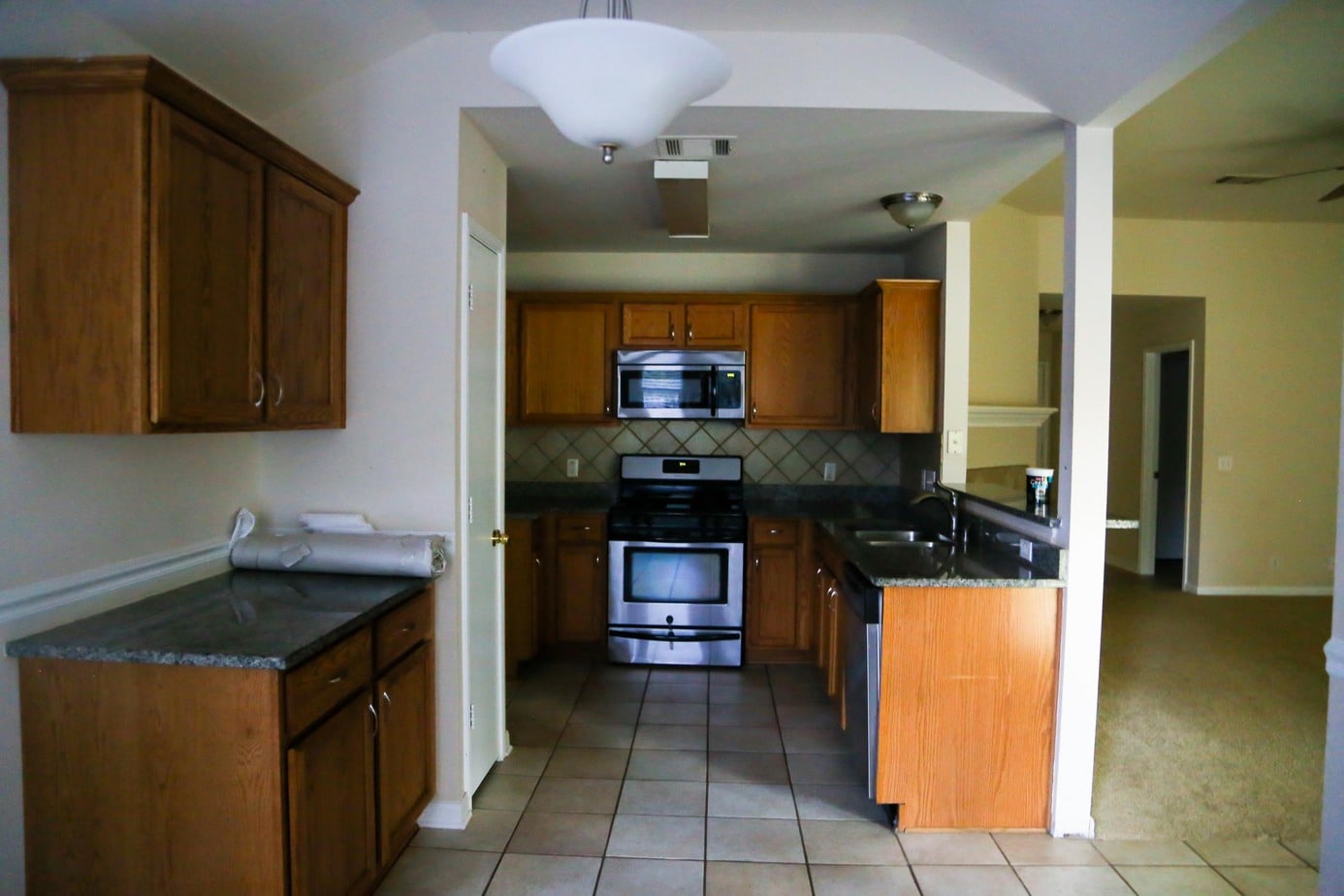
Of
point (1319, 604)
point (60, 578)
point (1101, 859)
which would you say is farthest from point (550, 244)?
point (1319, 604)

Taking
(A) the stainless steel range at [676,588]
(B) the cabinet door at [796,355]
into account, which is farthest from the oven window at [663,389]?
(A) the stainless steel range at [676,588]

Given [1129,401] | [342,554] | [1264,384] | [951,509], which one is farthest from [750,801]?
[1129,401]

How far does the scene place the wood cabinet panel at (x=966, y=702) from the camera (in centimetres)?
231

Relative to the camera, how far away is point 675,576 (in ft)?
12.3

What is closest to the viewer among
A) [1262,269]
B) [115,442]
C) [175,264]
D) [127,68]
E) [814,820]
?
[127,68]

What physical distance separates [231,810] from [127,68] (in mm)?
1565

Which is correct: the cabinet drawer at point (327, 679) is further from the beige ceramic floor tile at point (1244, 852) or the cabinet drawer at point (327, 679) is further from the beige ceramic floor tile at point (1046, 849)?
the beige ceramic floor tile at point (1244, 852)

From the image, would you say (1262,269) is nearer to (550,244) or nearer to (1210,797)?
(1210,797)

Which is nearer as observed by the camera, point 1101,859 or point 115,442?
point 115,442

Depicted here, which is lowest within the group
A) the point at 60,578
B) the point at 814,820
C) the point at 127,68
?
the point at 814,820

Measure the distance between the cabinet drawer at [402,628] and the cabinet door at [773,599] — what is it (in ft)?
6.44

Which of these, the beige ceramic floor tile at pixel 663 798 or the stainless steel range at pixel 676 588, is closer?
the beige ceramic floor tile at pixel 663 798

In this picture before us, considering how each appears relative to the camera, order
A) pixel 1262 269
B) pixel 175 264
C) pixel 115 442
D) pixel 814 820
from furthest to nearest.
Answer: pixel 1262 269 → pixel 814 820 → pixel 115 442 → pixel 175 264

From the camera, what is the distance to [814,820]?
2400 millimetres
